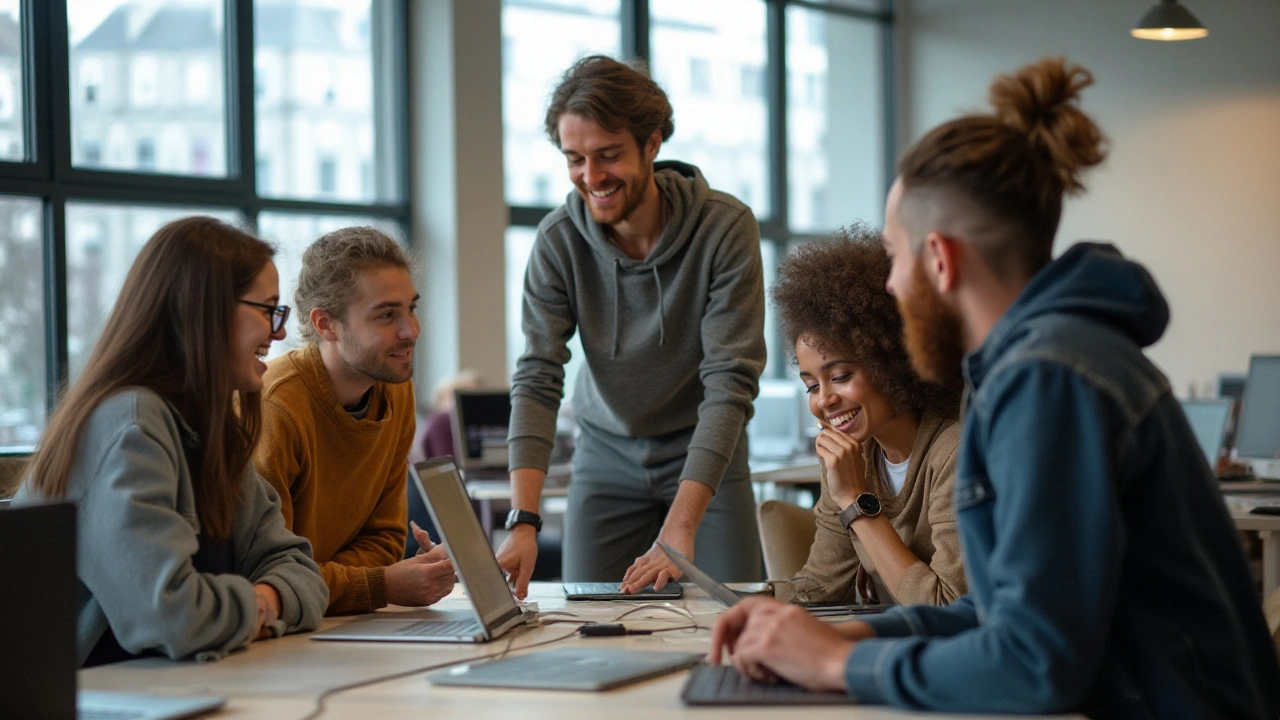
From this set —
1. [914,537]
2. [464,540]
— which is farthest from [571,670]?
[914,537]

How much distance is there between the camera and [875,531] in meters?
2.08

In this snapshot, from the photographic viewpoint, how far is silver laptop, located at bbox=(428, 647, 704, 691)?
1.46m

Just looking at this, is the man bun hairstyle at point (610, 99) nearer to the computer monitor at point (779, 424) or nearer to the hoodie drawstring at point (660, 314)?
the hoodie drawstring at point (660, 314)

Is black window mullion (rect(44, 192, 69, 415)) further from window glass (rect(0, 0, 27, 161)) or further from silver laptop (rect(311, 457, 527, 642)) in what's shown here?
silver laptop (rect(311, 457, 527, 642))

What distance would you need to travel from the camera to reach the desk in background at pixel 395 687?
133 cm

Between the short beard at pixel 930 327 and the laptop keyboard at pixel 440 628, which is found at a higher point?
the short beard at pixel 930 327

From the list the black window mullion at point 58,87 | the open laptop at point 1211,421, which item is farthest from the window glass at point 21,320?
the open laptop at point 1211,421

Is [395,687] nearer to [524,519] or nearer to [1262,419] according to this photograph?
[524,519]

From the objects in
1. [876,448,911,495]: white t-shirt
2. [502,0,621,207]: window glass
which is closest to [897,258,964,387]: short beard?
[876,448,911,495]: white t-shirt

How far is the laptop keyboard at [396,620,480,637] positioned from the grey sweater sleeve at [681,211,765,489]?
0.70m

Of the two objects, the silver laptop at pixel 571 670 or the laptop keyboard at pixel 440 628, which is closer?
the silver laptop at pixel 571 670

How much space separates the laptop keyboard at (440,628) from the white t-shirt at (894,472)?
782 millimetres

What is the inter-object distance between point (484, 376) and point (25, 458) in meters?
4.46

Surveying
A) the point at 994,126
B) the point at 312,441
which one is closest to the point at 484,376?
the point at 312,441
